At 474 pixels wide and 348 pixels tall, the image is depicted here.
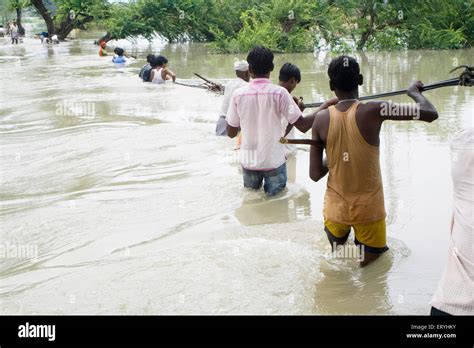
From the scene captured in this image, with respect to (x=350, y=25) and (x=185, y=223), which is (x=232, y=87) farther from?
(x=350, y=25)

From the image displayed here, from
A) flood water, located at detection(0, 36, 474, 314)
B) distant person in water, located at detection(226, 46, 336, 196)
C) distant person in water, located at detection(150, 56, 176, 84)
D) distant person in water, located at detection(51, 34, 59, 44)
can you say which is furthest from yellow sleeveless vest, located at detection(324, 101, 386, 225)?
distant person in water, located at detection(51, 34, 59, 44)

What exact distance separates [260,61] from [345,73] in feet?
5.32

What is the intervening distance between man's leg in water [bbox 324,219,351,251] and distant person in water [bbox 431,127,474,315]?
1632mm

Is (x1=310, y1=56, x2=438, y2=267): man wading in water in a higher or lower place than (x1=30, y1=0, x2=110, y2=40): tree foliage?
lower

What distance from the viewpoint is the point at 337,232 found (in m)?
4.19

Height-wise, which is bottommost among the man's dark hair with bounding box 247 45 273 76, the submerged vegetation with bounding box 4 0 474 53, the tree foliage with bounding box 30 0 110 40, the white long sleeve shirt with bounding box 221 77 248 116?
the white long sleeve shirt with bounding box 221 77 248 116

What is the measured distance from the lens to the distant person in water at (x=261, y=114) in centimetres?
542

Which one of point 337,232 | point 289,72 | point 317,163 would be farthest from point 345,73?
point 289,72

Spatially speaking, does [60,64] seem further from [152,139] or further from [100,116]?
[152,139]

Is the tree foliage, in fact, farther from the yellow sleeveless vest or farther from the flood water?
the yellow sleeveless vest

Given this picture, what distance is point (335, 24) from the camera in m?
22.2

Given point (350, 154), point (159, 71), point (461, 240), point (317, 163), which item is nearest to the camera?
point (461, 240)

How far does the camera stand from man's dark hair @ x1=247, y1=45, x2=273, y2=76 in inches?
215

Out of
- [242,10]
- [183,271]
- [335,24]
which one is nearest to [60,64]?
[242,10]
